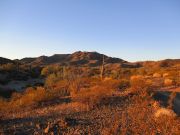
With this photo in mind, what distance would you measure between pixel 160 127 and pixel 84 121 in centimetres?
212

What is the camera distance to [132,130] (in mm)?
7672

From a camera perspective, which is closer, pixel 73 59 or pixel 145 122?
pixel 145 122

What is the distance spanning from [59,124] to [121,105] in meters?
3.90

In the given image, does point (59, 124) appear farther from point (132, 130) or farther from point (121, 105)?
point (121, 105)

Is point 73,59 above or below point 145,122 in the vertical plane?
above

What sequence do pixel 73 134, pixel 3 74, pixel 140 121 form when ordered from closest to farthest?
pixel 73 134 < pixel 140 121 < pixel 3 74

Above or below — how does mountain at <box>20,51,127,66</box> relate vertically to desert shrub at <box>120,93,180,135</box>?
above

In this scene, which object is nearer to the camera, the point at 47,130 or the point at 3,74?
the point at 47,130

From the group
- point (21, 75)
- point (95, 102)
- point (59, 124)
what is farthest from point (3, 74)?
point (59, 124)

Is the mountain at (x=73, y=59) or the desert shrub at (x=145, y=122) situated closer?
the desert shrub at (x=145, y=122)

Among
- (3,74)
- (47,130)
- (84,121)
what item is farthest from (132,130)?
(3,74)

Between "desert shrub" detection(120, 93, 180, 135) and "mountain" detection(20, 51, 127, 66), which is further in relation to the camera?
"mountain" detection(20, 51, 127, 66)

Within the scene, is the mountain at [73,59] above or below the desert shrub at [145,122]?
above

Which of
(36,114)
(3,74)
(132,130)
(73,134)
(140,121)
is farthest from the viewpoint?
(3,74)
